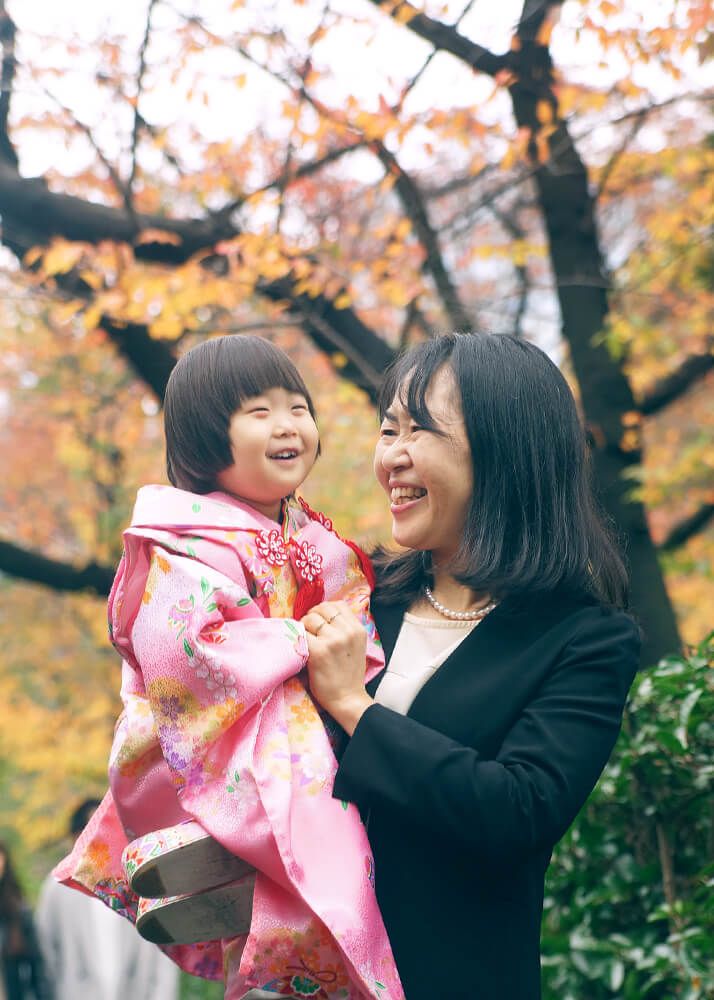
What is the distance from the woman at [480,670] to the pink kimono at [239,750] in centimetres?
8

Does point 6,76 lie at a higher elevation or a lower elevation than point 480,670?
higher

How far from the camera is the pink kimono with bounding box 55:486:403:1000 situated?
176 centimetres

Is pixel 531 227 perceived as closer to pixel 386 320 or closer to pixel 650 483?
pixel 386 320

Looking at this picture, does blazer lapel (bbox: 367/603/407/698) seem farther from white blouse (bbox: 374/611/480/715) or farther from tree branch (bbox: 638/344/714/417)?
tree branch (bbox: 638/344/714/417)

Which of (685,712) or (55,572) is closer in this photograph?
(685,712)

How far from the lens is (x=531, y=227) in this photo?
34.1ft

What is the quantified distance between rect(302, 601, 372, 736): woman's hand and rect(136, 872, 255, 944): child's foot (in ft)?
1.11

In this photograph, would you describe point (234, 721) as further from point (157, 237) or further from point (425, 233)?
point (157, 237)

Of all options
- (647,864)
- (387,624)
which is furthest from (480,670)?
(647,864)

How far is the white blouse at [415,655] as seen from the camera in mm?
2018

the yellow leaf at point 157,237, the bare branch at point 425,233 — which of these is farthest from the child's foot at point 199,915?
the yellow leaf at point 157,237

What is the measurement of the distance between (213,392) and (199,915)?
1.00 meters

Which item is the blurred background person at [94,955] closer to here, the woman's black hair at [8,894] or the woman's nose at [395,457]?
the woman's black hair at [8,894]

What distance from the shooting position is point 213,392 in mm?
2059
